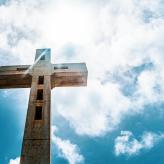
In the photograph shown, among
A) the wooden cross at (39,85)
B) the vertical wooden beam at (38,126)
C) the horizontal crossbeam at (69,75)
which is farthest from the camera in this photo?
the horizontal crossbeam at (69,75)

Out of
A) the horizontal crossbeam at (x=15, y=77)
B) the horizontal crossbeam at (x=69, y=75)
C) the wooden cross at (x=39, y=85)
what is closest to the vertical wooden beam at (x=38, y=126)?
the wooden cross at (x=39, y=85)

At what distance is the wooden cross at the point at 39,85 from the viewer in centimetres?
955

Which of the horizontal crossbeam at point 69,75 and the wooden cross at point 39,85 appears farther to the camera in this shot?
the horizontal crossbeam at point 69,75

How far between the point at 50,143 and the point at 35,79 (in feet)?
11.7

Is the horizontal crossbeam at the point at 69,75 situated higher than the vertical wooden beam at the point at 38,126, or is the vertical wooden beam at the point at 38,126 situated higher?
the horizontal crossbeam at the point at 69,75

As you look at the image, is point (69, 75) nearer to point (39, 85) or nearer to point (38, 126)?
point (39, 85)

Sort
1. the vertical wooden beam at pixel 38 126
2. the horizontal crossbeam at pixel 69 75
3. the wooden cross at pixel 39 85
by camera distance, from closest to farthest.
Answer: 1. the vertical wooden beam at pixel 38 126
2. the wooden cross at pixel 39 85
3. the horizontal crossbeam at pixel 69 75

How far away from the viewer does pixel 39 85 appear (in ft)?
39.9

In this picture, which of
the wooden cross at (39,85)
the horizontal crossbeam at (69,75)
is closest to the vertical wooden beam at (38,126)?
the wooden cross at (39,85)

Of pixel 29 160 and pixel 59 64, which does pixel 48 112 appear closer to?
pixel 29 160

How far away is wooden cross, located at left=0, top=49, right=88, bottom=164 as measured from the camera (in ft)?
31.3

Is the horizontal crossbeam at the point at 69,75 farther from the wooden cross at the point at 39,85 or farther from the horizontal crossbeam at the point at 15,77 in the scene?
the horizontal crossbeam at the point at 15,77

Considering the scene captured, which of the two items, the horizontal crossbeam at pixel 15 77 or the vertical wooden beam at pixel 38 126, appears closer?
the vertical wooden beam at pixel 38 126

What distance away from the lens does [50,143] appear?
978cm
